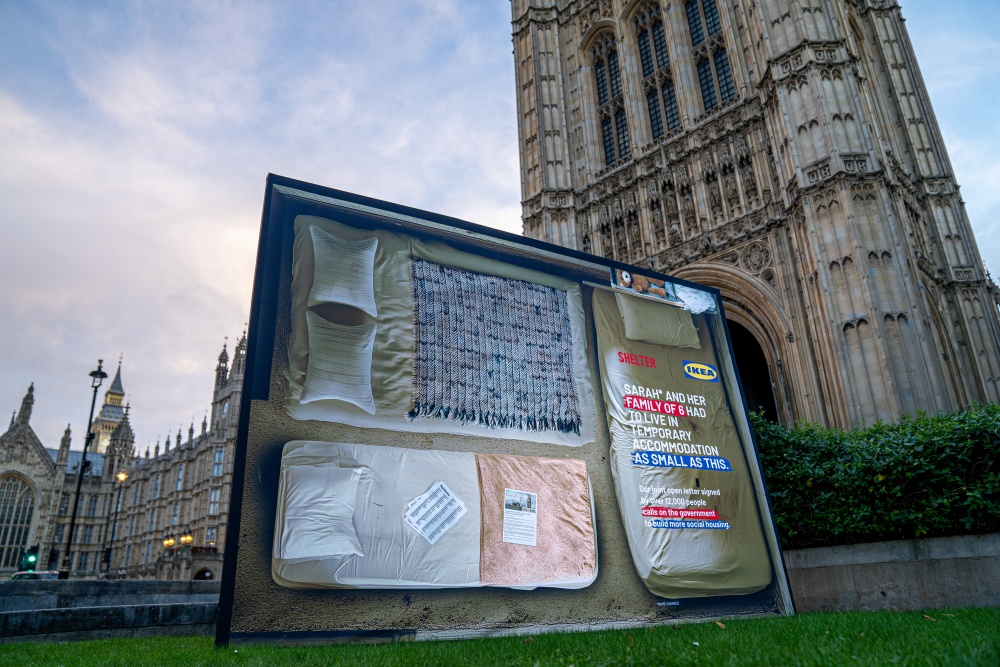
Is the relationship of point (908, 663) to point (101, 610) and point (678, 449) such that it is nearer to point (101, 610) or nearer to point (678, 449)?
point (678, 449)

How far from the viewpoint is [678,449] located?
9055 millimetres

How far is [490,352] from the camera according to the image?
8.30 meters

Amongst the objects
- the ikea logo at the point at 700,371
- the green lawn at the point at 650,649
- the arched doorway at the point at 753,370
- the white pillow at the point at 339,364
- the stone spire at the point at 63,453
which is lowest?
the green lawn at the point at 650,649

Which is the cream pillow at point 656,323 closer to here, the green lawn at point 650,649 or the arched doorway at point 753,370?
the green lawn at point 650,649

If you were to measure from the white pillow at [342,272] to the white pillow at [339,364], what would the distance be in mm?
302

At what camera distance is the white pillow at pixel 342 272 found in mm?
7457

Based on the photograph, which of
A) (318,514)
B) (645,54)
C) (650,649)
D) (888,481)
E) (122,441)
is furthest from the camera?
(122,441)

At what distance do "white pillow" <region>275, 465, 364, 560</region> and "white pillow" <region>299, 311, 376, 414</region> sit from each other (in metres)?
0.86

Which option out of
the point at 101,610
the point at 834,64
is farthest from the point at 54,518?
the point at 834,64

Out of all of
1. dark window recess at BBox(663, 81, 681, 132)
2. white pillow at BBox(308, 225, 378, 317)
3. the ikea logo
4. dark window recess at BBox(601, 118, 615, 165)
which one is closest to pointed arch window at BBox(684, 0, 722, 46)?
dark window recess at BBox(663, 81, 681, 132)

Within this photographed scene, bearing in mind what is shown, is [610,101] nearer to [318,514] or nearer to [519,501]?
[519,501]

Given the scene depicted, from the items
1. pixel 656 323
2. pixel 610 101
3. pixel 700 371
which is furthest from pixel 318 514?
pixel 610 101

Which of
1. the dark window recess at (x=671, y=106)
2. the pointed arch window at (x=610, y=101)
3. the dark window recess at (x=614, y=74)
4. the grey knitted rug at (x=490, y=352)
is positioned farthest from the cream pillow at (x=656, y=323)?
the dark window recess at (x=614, y=74)

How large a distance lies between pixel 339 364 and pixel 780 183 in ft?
54.0
